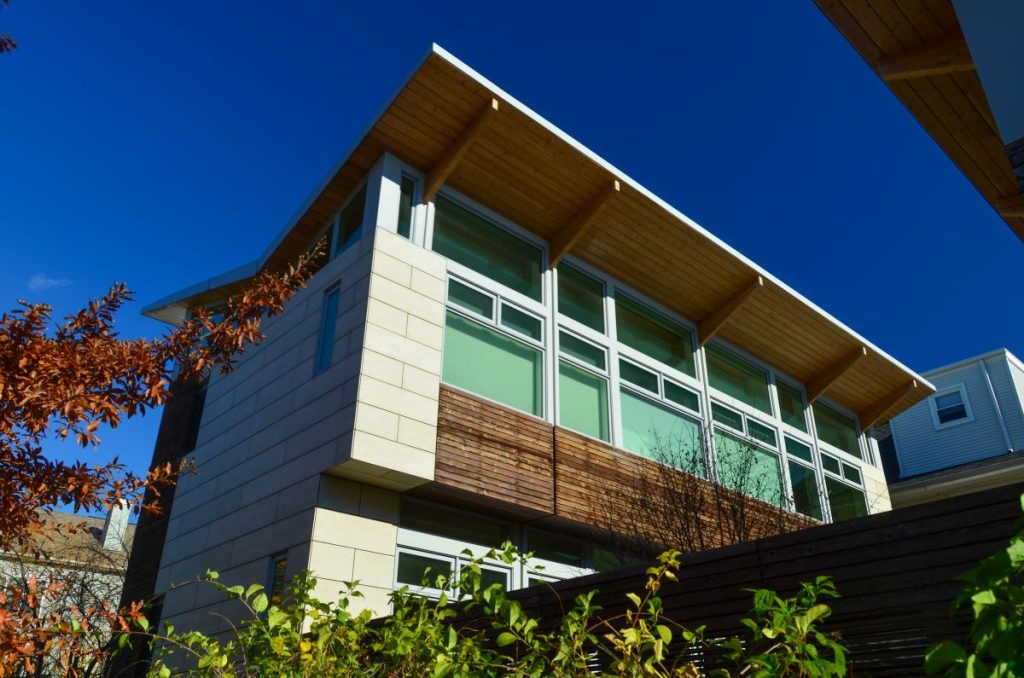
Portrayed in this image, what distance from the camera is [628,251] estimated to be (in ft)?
37.2

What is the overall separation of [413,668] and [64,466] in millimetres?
1769

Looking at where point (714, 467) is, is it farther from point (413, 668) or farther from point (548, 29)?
point (548, 29)

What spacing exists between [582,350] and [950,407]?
1392 centimetres

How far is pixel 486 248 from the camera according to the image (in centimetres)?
1020

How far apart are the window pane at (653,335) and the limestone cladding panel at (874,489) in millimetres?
5315

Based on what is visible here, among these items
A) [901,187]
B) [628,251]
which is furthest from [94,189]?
[901,187]

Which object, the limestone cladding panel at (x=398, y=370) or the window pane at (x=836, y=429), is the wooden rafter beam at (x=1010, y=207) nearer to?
the limestone cladding panel at (x=398, y=370)

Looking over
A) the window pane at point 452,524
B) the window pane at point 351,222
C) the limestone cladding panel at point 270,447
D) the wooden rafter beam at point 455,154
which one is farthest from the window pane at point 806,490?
the window pane at point 351,222

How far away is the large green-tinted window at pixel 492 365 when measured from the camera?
29.7 ft

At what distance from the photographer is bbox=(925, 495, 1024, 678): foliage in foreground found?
122cm

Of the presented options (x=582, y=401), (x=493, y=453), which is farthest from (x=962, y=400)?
(x=493, y=453)

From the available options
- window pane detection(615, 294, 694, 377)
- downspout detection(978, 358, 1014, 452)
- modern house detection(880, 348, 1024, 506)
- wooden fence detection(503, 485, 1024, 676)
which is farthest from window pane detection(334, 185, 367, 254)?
downspout detection(978, 358, 1014, 452)

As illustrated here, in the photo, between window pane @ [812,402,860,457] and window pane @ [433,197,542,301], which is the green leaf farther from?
window pane @ [812,402,860,457]

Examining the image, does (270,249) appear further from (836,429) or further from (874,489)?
(874,489)
